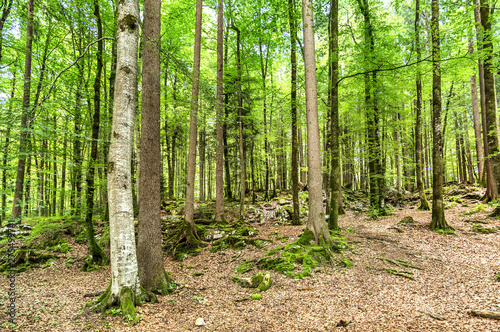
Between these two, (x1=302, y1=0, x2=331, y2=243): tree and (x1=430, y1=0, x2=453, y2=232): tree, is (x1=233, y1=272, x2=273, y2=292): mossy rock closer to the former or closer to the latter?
(x1=302, y1=0, x2=331, y2=243): tree

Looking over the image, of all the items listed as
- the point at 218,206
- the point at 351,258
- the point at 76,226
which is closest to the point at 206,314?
→ the point at 351,258

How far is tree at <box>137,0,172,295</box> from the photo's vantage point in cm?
543

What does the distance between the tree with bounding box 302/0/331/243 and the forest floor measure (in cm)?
116

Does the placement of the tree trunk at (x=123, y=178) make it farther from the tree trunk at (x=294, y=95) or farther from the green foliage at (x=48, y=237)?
the green foliage at (x=48, y=237)

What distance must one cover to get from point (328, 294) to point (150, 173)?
Answer: 16.7ft

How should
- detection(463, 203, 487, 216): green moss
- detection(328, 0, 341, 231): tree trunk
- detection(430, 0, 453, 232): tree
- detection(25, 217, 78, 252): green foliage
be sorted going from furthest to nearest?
detection(463, 203, 487, 216): green moss, detection(25, 217, 78, 252): green foliage, detection(328, 0, 341, 231): tree trunk, detection(430, 0, 453, 232): tree

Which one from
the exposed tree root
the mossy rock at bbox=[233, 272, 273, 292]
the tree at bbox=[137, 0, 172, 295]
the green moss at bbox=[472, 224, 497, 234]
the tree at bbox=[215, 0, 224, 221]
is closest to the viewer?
the exposed tree root

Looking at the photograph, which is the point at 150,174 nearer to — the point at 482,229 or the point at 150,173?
the point at 150,173

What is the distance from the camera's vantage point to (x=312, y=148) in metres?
7.21

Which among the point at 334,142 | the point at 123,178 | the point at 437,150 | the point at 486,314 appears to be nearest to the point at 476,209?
the point at 437,150

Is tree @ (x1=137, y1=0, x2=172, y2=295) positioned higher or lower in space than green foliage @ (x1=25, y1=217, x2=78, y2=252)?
higher

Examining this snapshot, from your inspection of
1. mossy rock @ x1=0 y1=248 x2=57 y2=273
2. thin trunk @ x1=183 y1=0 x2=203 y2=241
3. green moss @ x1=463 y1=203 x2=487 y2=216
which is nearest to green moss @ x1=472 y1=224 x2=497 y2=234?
green moss @ x1=463 y1=203 x2=487 y2=216

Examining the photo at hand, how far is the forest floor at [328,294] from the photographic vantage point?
3891 mm

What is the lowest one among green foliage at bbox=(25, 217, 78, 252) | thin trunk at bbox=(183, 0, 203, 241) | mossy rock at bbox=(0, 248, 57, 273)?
mossy rock at bbox=(0, 248, 57, 273)
